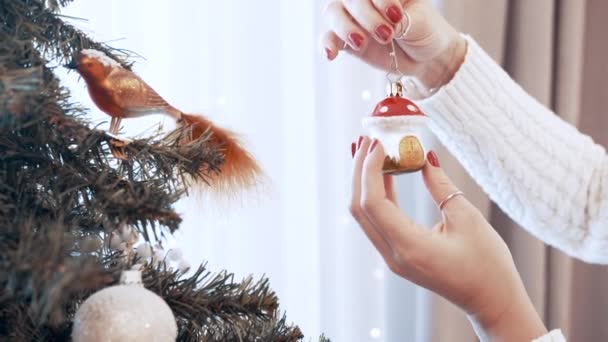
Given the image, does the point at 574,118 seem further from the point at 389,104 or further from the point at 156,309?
the point at 156,309

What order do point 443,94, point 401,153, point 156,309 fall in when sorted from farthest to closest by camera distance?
point 443,94
point 401,153
point 156,309

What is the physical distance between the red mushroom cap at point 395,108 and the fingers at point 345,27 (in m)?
0.18

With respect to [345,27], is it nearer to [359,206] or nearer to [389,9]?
[389,9]

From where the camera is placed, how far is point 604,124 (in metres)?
1.41

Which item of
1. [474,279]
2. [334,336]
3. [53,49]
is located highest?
[53,49]

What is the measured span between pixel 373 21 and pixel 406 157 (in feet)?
0.68

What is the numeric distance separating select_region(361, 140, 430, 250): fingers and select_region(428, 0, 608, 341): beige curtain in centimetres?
55

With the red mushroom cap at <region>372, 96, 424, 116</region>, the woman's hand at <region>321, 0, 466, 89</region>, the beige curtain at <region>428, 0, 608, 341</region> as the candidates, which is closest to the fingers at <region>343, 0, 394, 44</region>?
the woman's hand at <region>321, 0, 466, 89</region>

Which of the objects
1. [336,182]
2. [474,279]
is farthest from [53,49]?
[336,182]

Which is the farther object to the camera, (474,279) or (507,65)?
(507,65)

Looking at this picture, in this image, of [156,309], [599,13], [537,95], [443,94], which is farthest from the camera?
[599,13]

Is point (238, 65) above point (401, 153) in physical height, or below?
above

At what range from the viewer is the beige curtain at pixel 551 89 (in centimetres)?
124

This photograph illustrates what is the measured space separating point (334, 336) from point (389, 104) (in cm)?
67
